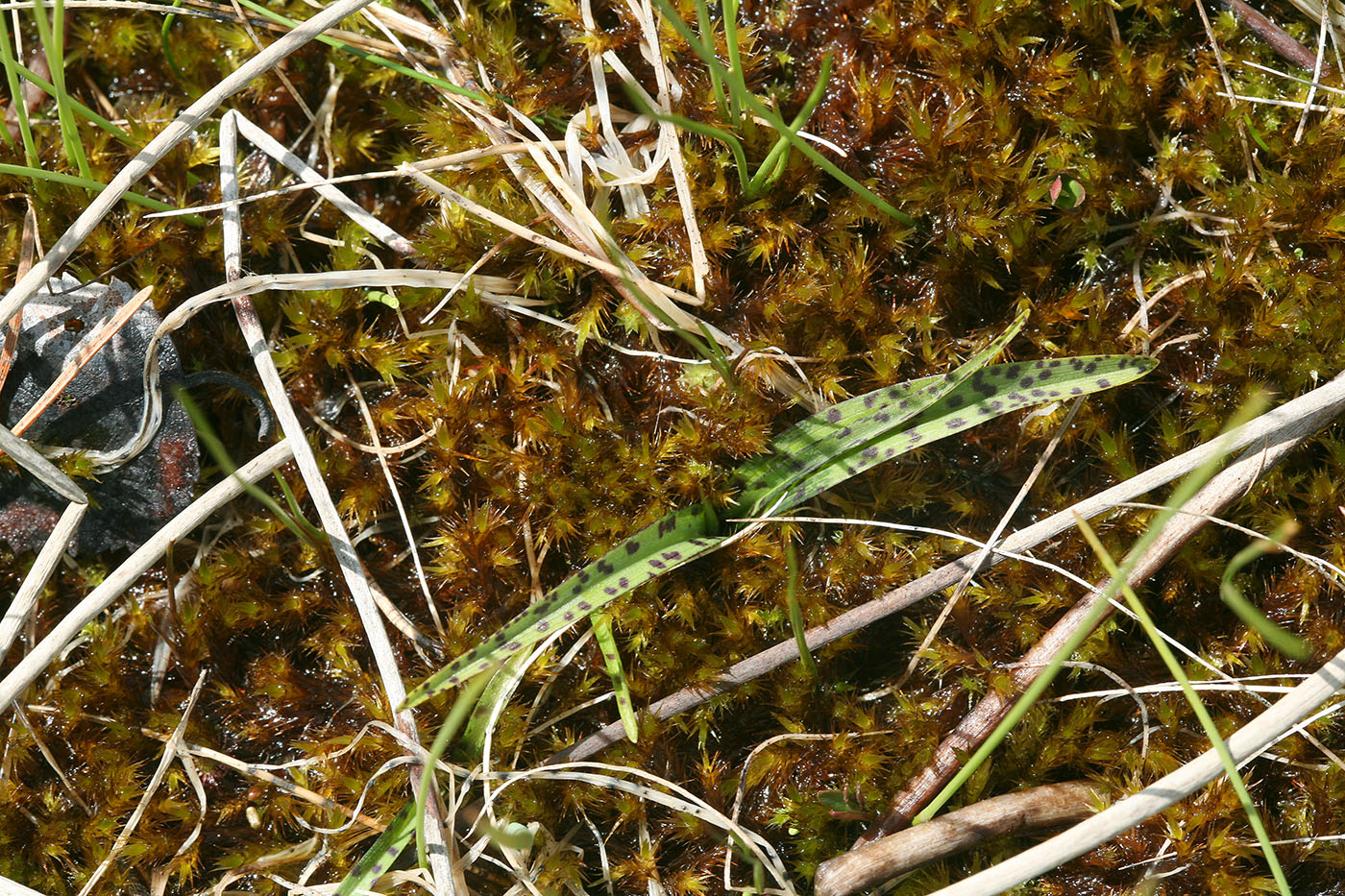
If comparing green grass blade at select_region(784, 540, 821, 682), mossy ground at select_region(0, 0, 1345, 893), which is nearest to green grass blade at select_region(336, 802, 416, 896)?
mossy ground at select_region(0, 0, 1345, 893)

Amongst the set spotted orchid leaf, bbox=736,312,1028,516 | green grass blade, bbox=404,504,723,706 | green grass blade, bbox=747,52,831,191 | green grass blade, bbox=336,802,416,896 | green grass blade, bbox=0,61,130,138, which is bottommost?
green grass blade, bbox=336,802,416,896

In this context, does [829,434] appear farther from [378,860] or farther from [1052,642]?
[378,860]

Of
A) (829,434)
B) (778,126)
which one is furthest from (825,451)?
(778,126)

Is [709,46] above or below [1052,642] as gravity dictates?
above

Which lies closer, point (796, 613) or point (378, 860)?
point (796, 613)

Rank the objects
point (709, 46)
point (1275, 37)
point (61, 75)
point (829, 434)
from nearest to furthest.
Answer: point (709, 46) < point (61, 75) < point (829, 434) < point (1275, 37)

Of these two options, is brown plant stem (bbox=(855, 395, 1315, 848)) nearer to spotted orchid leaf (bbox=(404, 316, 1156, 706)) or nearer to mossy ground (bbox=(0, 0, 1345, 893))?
mossy ground (bbox=(0, 0, 1345, 893))
